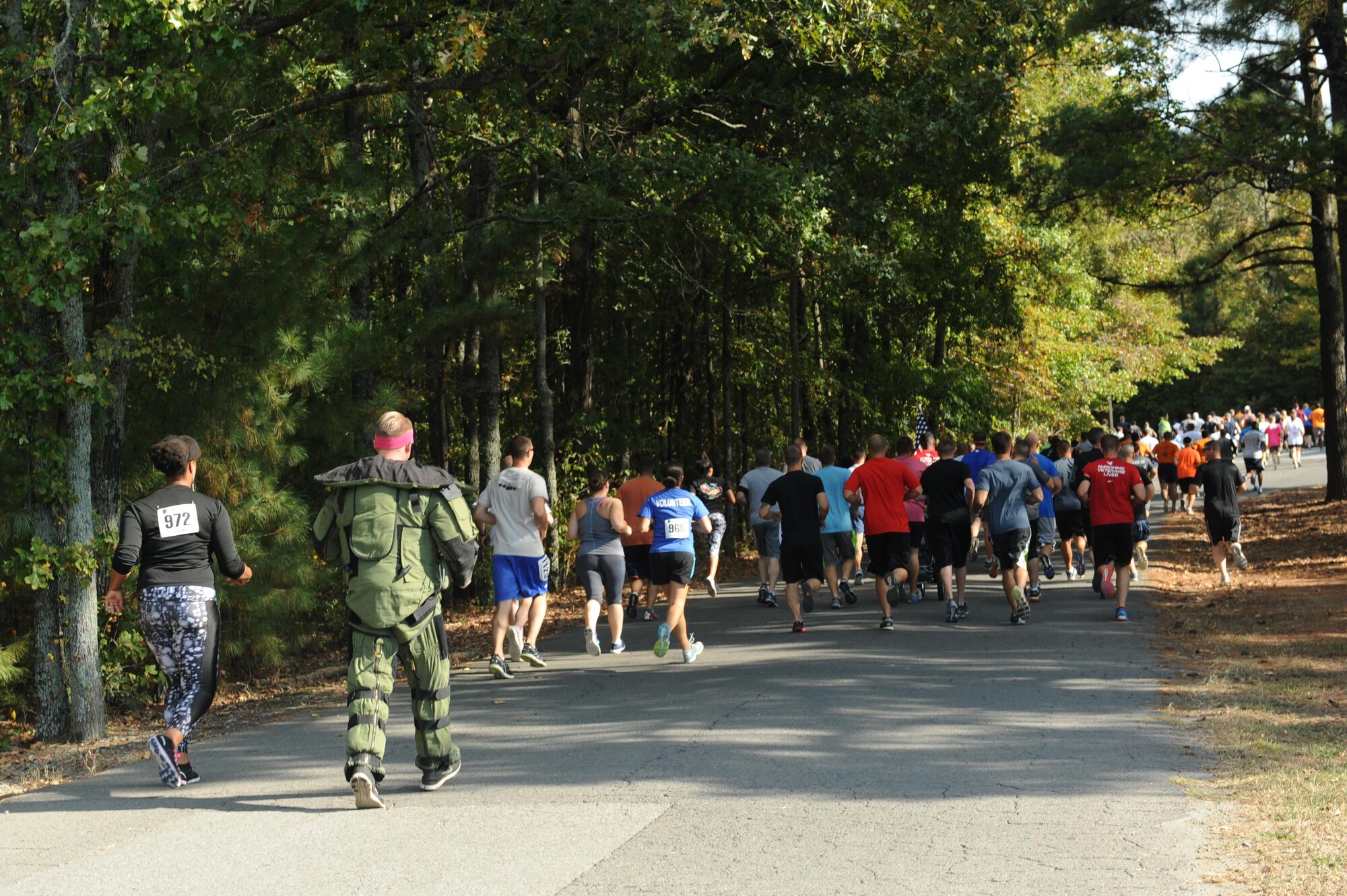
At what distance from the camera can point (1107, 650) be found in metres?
12.3

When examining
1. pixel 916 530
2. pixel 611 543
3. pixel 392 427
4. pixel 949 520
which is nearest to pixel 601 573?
pixel 611 543

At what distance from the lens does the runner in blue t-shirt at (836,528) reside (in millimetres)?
16266

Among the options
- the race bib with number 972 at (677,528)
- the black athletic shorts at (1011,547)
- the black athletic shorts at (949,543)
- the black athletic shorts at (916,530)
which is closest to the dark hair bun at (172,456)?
the race bib with number 972 at (677,528)

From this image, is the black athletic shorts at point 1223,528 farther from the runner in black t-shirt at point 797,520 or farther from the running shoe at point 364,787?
the running shoe at point 364,787

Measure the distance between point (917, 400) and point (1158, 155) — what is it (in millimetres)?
10573

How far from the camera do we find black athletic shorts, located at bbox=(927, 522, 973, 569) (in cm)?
1516

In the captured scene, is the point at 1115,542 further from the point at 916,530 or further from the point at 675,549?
the point at 675,549

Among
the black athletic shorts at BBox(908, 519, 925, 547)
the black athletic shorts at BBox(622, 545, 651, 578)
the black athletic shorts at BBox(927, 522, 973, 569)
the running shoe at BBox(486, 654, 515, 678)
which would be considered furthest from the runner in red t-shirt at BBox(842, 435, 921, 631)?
the running shoe at BBox(486, 654, 515, 678)

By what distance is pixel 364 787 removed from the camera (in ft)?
23.2

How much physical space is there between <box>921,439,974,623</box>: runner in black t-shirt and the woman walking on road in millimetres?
8710

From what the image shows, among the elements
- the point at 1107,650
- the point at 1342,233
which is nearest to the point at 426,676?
the point at 1107,650

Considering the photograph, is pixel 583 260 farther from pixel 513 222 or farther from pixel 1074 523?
pixel 1074 523

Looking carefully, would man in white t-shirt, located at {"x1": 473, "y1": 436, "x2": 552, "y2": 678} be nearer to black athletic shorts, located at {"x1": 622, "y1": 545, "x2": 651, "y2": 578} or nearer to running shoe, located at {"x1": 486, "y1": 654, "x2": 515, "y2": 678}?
running shoe, located at {"x1": 486, "y1": 654, "x2": 515, "y2": 678}

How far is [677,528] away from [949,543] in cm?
443
